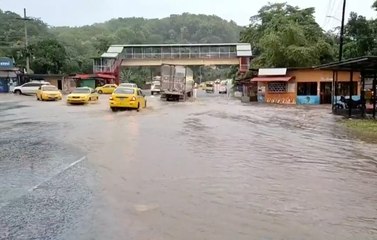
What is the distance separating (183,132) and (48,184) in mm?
10253

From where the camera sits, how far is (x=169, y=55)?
76875 mm

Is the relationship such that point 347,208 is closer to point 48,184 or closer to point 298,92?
point 48,184

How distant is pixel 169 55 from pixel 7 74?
25.4 m

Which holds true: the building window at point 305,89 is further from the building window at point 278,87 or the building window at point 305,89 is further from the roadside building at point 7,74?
the roadside building at point 7,74

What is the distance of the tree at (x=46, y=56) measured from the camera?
2840 inches

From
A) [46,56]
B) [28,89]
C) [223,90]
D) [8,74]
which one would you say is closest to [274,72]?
[28,89]

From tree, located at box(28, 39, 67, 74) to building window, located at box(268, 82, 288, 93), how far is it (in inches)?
1496

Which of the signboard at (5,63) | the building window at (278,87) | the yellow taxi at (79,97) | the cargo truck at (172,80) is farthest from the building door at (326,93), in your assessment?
the signboard at (5,63)

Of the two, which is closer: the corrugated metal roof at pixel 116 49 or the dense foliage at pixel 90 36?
the dense foliage at pixel 90 36

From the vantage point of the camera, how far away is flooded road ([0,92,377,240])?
6.22 metres

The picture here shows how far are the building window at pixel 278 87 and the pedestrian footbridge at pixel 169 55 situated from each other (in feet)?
87.2

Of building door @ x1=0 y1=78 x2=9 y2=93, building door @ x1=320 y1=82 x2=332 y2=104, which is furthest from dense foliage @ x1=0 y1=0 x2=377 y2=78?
building door @ x1=0 y1=78 x2=9 y2=93

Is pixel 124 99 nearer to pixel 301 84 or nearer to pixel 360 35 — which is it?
pixel 301 84

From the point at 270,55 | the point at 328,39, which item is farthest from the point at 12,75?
the point at 328,39
